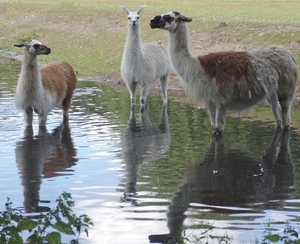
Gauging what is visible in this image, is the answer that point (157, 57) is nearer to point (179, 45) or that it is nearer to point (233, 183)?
point (179, 45)

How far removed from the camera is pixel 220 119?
1086 centimetres

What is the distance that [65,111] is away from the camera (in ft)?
42.6

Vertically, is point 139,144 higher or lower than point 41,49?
lower

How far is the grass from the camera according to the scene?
22.1m

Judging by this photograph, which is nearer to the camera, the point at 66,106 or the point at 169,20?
the point at 169,20

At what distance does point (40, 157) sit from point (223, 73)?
115 inches

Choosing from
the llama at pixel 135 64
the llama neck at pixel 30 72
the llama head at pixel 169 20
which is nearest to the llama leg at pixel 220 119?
the llama head at pixel 169 20

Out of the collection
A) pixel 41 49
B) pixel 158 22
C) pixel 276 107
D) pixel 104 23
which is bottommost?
pixel 104 23

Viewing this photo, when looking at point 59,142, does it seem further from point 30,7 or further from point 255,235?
point 30,7

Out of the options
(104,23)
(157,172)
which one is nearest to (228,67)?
(157,172)

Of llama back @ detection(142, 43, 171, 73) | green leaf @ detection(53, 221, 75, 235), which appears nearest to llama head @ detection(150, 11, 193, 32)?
llama back @ detection(142, 43, 171, 73)

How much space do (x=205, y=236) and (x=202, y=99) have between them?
5.15m

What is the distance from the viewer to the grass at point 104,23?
72.5ft

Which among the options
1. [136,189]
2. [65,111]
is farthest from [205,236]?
[65,111]
